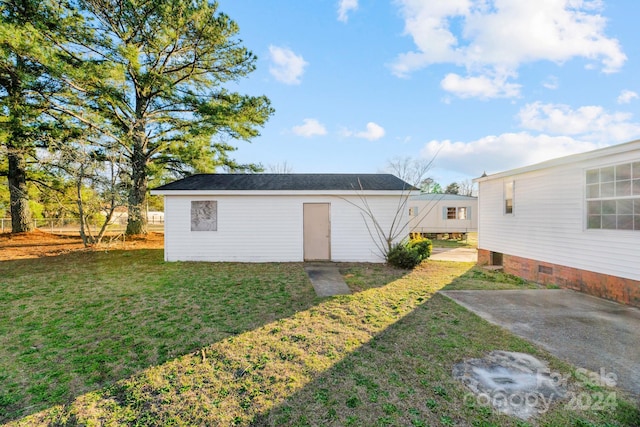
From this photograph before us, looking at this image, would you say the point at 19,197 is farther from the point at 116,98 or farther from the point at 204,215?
the point at 204,215

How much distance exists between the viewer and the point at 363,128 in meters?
19.8

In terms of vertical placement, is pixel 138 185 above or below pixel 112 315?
above

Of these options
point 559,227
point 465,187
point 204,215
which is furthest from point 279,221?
point 465,187

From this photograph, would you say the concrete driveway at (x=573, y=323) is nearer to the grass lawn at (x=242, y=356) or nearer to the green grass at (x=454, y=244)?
the grass lawn at (x=242, y=356)

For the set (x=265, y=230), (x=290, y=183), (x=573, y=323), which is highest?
(x=290, y=183)

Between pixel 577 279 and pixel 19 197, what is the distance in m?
21.5

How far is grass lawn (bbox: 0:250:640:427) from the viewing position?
2346 millimetres

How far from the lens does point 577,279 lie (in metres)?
6.26

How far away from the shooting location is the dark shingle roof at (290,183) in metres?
9.44

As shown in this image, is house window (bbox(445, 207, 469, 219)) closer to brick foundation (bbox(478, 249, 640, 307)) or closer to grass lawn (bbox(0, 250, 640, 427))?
brick foundation (bbox(478, 249, 640, 307))

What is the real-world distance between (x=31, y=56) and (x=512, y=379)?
1579 cm

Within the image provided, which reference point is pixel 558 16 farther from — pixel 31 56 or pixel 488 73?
pixel 31 56

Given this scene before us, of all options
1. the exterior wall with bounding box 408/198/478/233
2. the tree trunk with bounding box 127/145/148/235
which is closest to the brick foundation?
the exterior wall with bounding box 408/198/478/233

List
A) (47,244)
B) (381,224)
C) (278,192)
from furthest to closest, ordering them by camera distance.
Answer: (47,244) < (381,224) < (278,192)
